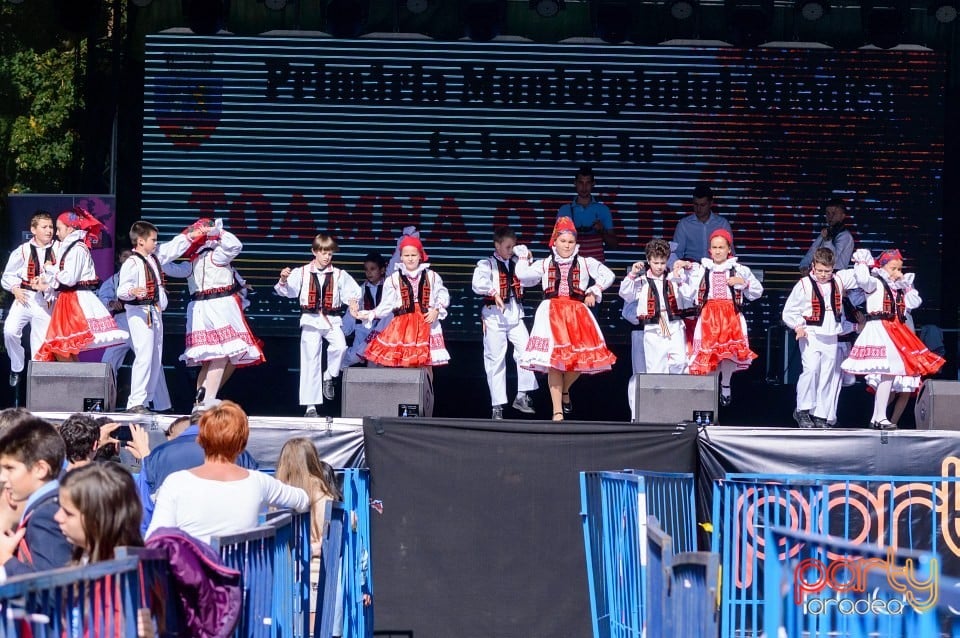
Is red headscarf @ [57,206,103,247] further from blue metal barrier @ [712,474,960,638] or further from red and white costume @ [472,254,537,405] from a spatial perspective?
blue metal barrier @ [712,474,960,638]

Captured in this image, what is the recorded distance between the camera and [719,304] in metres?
10.6

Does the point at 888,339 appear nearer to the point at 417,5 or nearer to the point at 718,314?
the point at 718,314

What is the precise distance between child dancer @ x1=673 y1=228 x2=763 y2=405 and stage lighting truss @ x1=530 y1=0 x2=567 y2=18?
10.1 ft

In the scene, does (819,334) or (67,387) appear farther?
(819,334)

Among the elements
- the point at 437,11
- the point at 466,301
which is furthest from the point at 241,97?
the point at 466,301

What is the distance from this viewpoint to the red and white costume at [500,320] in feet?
35.6

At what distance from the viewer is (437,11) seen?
13250 mm

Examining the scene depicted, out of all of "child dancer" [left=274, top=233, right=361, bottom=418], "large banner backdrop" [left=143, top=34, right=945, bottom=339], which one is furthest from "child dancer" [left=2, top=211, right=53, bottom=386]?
"large banner backdrop" [left=143, top=34, right=945, bottom=339]

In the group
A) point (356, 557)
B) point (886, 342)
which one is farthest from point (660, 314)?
point (356, 557)

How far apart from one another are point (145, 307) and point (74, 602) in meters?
7.31

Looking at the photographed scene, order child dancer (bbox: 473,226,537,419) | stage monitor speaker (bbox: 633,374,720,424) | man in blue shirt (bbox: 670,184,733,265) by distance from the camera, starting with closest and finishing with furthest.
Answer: stage monitor speaker (bbox: 633,374,720,424) < child dancer (bbox: 473,226,537,419) < man in blue shirt (bbox: 670,184,733,265)

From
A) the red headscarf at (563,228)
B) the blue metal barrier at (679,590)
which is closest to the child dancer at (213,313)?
the red headscarf at (563,228)

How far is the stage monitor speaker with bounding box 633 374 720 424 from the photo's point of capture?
937 centimetres

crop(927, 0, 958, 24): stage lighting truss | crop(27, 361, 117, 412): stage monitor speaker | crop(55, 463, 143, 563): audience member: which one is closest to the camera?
crop(55, 463, 143, 563): audience member
